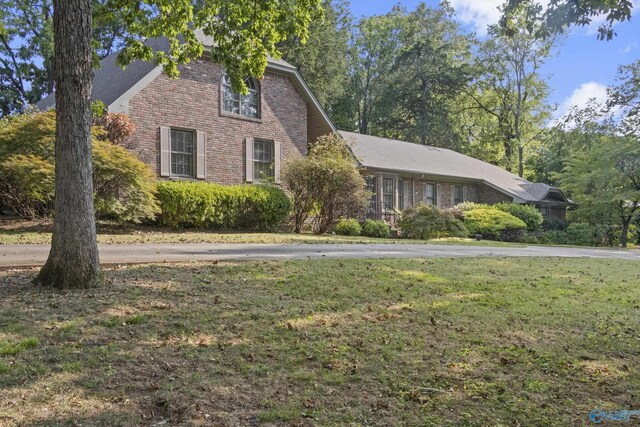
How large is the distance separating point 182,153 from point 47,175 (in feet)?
20.2

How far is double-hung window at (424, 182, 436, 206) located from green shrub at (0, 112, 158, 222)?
17.3m

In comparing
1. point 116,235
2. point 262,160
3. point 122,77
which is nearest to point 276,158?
point 262,160

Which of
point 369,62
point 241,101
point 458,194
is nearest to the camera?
point 241,101

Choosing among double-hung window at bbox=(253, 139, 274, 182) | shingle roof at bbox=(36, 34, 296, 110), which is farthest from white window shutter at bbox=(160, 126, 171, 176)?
double-hung window at bbox=(253, 139, 274, 182)

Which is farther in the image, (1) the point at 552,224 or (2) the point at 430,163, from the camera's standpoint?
(1) the point at 552,224

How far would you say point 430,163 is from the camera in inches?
1121

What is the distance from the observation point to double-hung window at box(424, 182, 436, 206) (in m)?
27.6

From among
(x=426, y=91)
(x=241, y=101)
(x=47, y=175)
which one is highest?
(x=426, y=91)

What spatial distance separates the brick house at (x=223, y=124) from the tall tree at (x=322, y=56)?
1102cm

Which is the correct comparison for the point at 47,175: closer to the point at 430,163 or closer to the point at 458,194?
the point at 430,163

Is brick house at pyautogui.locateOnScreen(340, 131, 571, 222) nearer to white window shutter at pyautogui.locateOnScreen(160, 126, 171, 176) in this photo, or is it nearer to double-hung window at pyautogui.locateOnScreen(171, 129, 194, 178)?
double-hung window at pyautogui.locateOnScreen(171, 129, 194, 178)

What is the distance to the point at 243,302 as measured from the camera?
5.30 meters

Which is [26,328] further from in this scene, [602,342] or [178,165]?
[178,165]

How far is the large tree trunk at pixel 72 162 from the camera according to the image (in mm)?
5348
